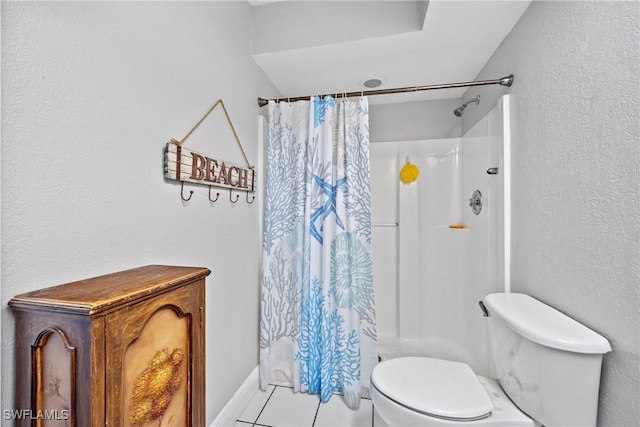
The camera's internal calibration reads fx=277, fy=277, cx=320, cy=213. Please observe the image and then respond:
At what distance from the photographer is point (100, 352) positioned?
1.78 ft

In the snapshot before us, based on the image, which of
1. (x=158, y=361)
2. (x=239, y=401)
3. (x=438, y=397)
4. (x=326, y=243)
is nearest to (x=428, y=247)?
(x=326, y=243)

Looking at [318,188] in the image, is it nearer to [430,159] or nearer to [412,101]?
[430,159]

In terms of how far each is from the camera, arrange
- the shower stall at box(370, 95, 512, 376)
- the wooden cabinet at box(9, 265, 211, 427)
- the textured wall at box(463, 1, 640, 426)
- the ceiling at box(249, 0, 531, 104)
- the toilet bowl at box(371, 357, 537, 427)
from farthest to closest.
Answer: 1. the shower stall at box(370, 95, 512, 376)
2. the ceiling at box(249, 0, 531, 104)
3. the toilet bowl at box(371, 357, 537, 427)
4. the textured wall at box(463, 1, 640, 426)
5. the wooden cabinet at box(9, 265, 211, 427)

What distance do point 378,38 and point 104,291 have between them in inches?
66.6

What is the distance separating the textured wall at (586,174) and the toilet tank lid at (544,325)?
0.14 feet

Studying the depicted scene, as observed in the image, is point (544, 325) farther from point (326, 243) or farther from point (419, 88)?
point (419, 88)

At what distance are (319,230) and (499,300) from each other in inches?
38.0

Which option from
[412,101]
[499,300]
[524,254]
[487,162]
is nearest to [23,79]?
[499,300]

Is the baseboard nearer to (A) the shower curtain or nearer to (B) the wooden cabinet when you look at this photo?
(A) the shower curtain

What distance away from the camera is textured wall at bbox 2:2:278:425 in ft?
2.03

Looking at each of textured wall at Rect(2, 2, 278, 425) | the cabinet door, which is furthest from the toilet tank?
textured wall at Rect(2, 2, 278, 425)

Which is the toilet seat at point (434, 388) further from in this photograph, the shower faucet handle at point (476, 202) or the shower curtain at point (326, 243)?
the shower faucet handle at point (476, 202)

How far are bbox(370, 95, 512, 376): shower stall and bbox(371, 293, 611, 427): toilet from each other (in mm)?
765

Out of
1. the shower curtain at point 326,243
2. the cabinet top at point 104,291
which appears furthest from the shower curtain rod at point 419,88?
the cabinet top at point 104,291
